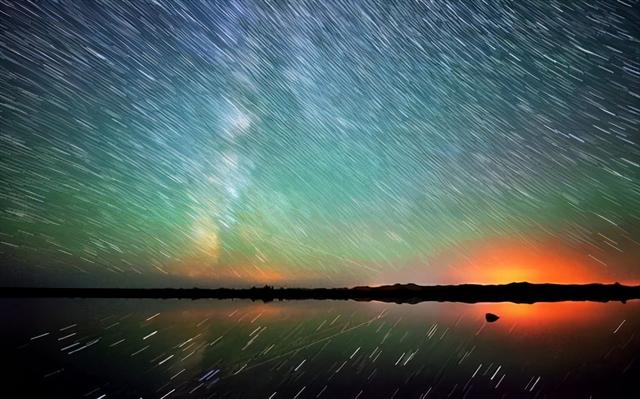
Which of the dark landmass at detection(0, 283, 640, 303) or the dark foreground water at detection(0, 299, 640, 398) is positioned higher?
the dark landmass at detection(0, 283, 640, 303)

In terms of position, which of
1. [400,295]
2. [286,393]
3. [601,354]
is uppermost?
[400,295]

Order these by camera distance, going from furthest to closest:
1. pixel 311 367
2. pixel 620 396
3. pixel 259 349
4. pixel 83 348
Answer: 1. pixel 259 349
2. pixel 83 348
3. pixel 311 367
4. pixel 620 396

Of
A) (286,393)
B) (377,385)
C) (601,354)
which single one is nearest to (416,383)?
(377,385)

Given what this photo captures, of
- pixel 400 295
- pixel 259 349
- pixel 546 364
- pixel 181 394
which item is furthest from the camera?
pixel 259 349

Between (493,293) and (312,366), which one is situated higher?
(493,293)

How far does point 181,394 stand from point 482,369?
13.3 meters

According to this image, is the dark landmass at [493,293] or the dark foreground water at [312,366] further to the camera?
the dark foreground water at [312,366]

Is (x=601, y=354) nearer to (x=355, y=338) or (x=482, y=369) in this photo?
(x=482, y=369)

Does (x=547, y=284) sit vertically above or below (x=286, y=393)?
above

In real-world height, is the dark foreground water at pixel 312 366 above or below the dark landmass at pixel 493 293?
below

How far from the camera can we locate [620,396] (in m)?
10.9

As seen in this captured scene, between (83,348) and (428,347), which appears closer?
(83,348)

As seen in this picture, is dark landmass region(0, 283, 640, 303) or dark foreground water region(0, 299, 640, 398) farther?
dark foreground water region(0, 299, 640, 398)

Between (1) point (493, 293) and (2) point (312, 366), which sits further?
(2) point (312, 366)
